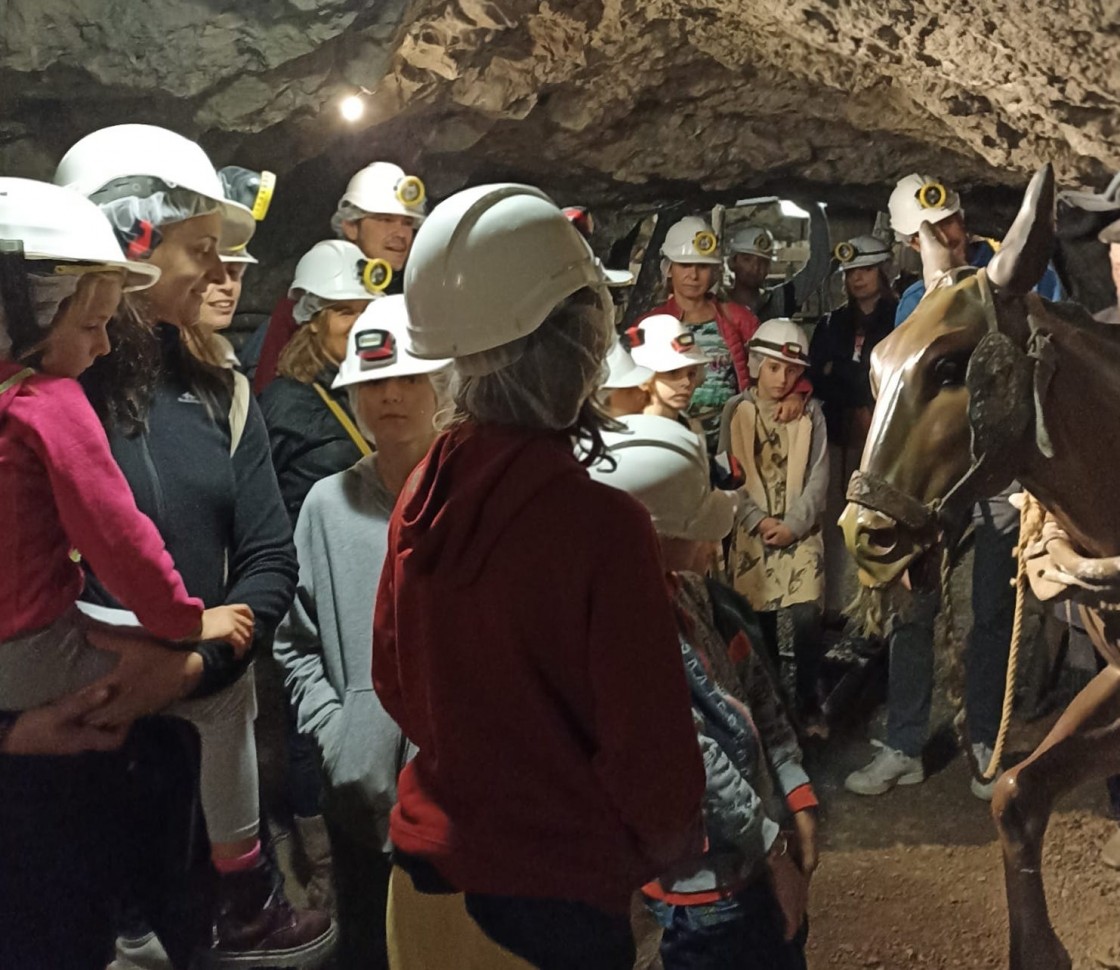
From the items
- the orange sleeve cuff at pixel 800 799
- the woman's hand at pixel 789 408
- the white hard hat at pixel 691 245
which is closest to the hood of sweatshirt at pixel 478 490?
the orange sleeve cuff at pixel 800 799

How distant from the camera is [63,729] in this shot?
2.15 m

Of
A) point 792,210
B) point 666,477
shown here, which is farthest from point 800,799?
point 792,210

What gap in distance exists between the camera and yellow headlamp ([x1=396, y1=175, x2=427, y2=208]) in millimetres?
4383

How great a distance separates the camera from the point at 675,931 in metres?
2.04

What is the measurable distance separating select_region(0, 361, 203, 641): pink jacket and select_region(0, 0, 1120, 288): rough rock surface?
7.71ft

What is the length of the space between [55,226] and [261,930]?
5.70ft

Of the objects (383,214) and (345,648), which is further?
(383,214)

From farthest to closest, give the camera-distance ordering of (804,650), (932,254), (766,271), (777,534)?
1. (766,271)
2. (804,650)
3. (777,534)
4. (932,254)

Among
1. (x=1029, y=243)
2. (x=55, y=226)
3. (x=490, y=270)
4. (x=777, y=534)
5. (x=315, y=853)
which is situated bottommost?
(x=315, y=853)

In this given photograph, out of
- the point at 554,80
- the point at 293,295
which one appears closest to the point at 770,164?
the point at 554,80

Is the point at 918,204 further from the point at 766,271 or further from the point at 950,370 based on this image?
the point at 950,370

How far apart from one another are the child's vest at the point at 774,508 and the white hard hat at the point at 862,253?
1333mm

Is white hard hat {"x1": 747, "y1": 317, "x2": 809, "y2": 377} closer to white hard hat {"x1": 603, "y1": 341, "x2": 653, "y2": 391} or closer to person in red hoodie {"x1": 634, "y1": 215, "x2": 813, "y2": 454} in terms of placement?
person in red hoodie {"x1": 634, "y1": 215, "x2": 813, "y2": 454}

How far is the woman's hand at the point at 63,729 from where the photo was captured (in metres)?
2.12
